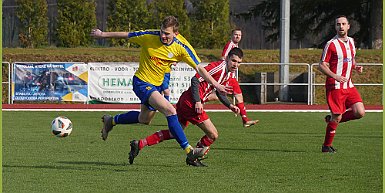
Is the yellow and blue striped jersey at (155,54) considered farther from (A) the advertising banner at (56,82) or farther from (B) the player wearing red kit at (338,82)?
(A) the advertising banner at (56,82)

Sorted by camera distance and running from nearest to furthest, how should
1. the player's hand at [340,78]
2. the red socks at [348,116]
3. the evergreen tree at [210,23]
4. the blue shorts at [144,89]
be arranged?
the blue shorts at [144,89] < the player's hand at [340,78] < the red socks at [348,116] < the evergreen tree at [210,23]

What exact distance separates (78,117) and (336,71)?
1064 cm

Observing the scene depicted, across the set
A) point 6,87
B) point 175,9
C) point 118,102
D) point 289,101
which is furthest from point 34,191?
point 175,9

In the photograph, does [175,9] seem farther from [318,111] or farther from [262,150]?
[262,150]

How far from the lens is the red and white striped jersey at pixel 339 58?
13.1 metres

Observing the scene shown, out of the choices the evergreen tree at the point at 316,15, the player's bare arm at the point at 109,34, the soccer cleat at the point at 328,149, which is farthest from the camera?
the evergreen tree at the point at 316,15

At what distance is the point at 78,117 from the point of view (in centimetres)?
2255

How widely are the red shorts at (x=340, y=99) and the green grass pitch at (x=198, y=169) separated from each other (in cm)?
63

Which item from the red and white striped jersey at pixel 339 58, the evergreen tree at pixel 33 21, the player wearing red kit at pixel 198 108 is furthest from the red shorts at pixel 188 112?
the evergreen tree at pixel 33 21

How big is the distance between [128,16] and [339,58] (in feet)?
89.8

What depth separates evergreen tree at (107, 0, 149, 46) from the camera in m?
39.7

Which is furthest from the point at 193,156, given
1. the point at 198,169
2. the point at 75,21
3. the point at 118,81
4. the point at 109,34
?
the point at 75,21

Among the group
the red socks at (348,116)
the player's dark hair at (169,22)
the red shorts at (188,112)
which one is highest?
the player's dark hair at (169,22)

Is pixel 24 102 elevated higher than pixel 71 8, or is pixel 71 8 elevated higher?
pixel 71 8
